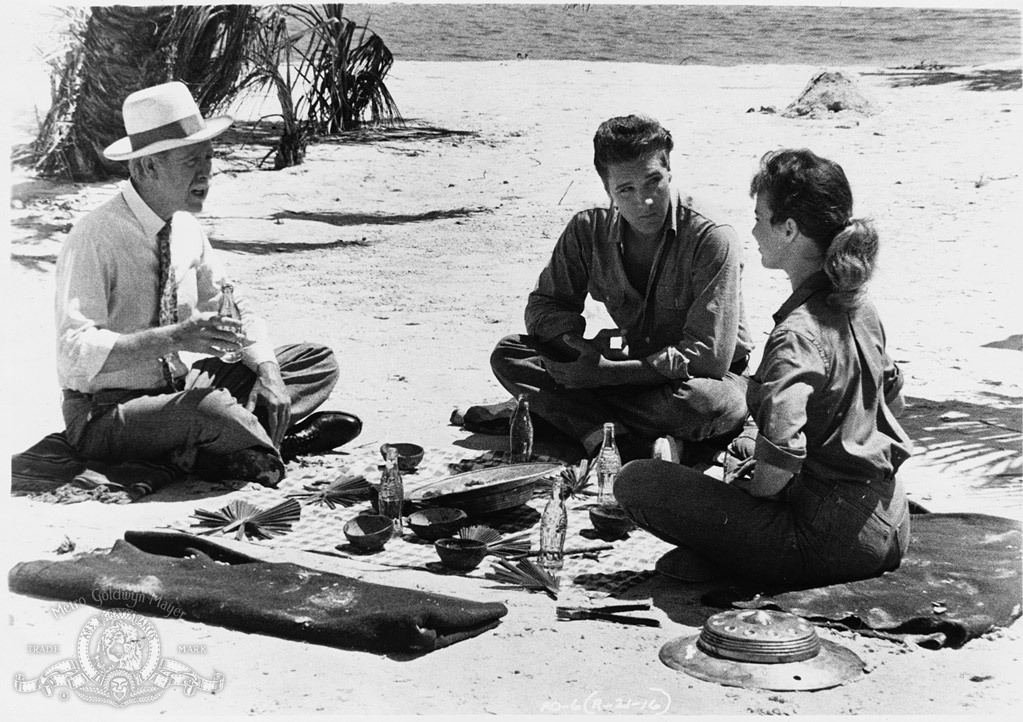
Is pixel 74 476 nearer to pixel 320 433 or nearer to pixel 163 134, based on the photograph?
pixel 320 433

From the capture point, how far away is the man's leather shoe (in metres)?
6.98

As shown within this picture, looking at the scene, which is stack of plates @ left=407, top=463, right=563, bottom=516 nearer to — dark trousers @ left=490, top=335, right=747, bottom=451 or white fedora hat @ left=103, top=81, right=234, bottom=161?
dark trousers @ left=490, top=335, right=747, bottom=451

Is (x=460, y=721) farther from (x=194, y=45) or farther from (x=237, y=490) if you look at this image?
(x=194, y=45)

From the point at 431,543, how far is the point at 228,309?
5.06 feet

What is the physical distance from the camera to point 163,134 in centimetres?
638

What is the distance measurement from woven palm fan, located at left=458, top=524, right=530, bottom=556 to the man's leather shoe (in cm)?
149

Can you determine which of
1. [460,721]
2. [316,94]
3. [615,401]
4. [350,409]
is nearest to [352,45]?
[316,94]

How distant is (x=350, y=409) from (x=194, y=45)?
6.10 metres

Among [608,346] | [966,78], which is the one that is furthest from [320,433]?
[966,78]

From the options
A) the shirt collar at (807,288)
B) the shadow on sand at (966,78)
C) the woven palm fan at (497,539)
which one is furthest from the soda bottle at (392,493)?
the shadow on sand at (966,78)

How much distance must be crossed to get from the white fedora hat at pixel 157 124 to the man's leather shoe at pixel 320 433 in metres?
1.55

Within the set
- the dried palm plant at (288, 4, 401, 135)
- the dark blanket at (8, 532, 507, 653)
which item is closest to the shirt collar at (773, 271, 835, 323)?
the dark blanket at (8, 532, 507, 653)

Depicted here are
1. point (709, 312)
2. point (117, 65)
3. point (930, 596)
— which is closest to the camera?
point (930, 596)

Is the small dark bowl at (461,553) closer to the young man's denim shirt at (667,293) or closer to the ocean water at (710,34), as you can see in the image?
the young man's denim shirt at (667,293)
